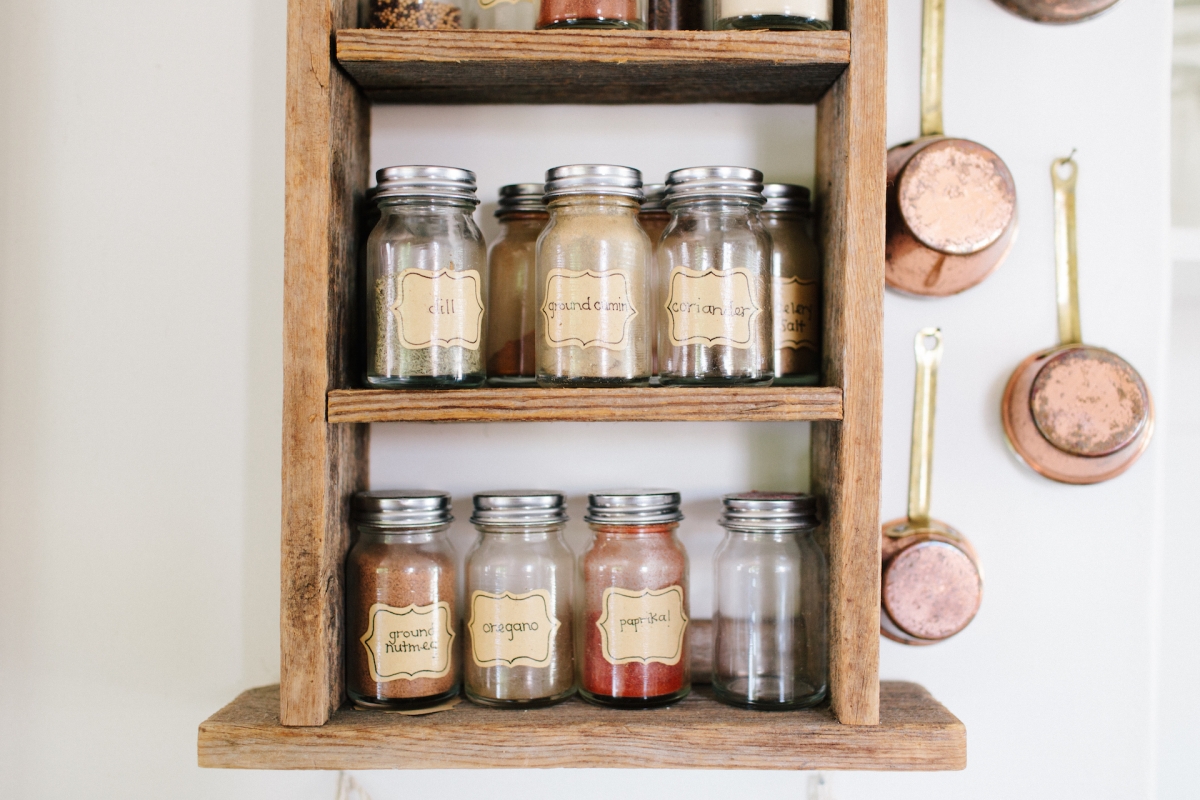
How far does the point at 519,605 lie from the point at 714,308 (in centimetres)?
34

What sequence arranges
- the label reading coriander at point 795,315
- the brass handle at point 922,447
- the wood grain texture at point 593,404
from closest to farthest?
the wood grain texture at point 593,404 → the label reading coriander at point 795,315 → the brass handle at point 922,447

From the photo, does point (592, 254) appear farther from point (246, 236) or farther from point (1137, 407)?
point (1137, 407)

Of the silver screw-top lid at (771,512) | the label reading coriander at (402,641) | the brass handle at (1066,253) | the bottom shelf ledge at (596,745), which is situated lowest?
the bottom shelf ledge at (596,745)

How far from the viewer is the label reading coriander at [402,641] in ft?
2.64

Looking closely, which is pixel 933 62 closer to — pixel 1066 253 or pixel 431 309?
pixel 1066 253

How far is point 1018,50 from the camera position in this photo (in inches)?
38.4

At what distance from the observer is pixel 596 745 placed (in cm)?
78

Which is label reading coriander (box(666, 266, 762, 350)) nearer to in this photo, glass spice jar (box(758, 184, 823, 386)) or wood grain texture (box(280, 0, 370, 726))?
glass spice jar (box(758, 184, 823, 386))

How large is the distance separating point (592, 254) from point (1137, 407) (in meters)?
0.64

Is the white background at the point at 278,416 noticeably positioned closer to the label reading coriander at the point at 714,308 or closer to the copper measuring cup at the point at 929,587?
the copper measuring cup at the point at 929,587

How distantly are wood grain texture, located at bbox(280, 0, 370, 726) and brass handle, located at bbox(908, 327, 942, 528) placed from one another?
2.10 feet

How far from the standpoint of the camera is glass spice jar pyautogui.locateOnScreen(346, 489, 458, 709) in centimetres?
81

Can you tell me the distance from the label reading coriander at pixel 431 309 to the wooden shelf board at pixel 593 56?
0.67ft

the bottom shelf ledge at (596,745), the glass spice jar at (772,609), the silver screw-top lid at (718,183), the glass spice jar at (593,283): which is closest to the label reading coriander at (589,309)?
the glass spice jar at (593,283)
